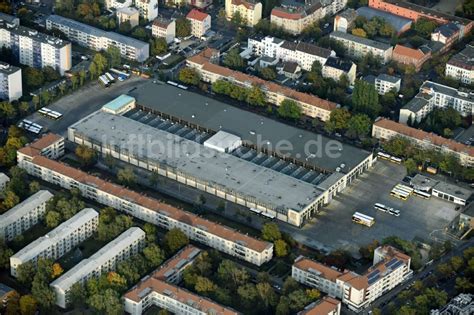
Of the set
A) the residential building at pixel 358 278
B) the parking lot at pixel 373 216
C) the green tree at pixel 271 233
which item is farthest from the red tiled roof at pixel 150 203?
the parking lot at pixel 373 216

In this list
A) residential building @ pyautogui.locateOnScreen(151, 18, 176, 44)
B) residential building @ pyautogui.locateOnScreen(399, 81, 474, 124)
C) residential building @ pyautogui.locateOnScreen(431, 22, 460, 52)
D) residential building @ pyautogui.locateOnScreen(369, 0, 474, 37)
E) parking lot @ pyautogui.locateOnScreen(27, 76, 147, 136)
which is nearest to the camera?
parking lot @ pyautogui.locateOnScreen(27, 76, 147, 136)

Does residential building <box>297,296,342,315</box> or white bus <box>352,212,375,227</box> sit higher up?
residential building <box>297,296,342,315</box>

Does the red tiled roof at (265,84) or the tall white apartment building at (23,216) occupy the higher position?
the red tiled roof at (265,84)

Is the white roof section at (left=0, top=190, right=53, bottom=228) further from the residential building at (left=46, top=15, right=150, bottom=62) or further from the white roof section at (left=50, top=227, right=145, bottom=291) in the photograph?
the residential building at (left=46, top=15, right=150, bottom=62)

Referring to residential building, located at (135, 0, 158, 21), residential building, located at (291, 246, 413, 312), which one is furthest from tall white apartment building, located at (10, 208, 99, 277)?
residential building, located at (135, 0, 158, 21)

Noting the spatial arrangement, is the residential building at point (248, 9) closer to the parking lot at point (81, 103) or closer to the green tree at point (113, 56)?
the green tree at point (113, 56)

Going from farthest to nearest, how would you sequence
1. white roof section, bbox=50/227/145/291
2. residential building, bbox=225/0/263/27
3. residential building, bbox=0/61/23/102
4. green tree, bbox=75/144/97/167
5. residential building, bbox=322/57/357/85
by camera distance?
1. residential building, bbox=225/0/263/27
2. residential building, bbox=322/57/357/85
3. residential building, bbox=0/61/23/102
4. green tree, bbox=75/144/97/167
5. white roof section, bbox=50/227/145/291

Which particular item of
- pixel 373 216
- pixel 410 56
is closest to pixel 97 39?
pixel 410 56
